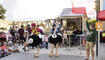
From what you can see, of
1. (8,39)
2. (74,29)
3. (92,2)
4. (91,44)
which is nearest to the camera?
(91,44)

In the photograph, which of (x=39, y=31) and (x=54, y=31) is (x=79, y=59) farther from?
(x=39, y=31)

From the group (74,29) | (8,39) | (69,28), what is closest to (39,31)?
(8,39)

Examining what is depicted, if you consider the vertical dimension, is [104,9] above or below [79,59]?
above

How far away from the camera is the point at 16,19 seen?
63.5 feet

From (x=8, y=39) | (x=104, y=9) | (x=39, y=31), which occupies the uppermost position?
(x=104, y=9)

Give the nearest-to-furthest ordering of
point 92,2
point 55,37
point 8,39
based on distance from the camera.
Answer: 1. point 92,2
2. point 55,37
3. point 8,39

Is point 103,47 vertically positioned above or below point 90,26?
below

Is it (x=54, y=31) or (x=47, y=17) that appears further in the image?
(x=47, y=17)

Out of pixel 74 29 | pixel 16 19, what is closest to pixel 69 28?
pixel 74 29

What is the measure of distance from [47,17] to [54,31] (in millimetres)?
10951

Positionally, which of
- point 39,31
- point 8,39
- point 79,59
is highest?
point 39,31

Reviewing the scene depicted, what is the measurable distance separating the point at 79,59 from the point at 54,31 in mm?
1893

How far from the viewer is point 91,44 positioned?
646cm

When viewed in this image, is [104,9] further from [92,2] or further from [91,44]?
[91,44]
